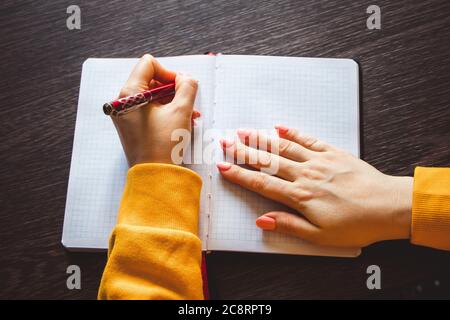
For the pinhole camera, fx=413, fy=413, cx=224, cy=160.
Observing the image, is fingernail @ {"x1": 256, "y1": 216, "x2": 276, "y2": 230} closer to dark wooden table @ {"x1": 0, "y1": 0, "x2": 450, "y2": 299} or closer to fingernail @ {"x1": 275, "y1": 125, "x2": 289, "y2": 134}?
dark wooden table @ {"x1": 0, "y1": 0, "x2": 450, "y2": 299}

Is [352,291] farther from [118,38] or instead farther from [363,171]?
[118,38]

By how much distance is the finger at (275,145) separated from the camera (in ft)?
2.52

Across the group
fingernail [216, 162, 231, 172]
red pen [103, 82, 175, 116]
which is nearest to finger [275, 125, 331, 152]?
fingernail [216, 162, 231, 172]

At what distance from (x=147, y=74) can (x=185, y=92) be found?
0.26 ft

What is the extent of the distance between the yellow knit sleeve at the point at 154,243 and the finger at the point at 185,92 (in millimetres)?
126

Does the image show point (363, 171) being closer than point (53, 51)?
Yes

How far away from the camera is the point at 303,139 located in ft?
2.56

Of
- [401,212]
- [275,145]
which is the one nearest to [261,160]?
[275,145]

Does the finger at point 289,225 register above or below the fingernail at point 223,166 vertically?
below

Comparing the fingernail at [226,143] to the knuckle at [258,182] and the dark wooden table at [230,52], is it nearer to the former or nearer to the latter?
the knuckle at [258,182]

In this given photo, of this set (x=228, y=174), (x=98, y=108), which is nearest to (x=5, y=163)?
(x=98, y=108)

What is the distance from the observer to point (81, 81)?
0.85 metres

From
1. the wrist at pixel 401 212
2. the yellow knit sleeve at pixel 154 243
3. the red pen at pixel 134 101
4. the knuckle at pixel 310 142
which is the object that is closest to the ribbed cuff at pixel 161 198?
the yellow knit sleeve at pixel 154 243
